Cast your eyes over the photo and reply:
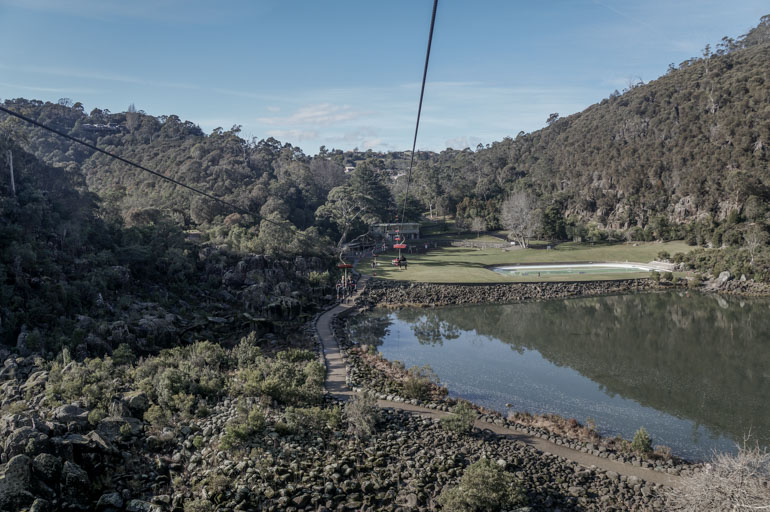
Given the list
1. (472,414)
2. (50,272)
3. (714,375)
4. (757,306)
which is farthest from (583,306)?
(50,272)

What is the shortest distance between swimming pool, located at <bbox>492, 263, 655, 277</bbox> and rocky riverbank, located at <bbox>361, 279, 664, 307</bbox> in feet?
14.2

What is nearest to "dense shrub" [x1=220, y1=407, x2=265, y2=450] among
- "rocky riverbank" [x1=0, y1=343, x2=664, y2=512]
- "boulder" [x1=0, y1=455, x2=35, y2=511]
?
"rocky riverbank" [x1=0, y1=343, x2=664, y2=512]

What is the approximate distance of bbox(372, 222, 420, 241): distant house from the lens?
202 ft

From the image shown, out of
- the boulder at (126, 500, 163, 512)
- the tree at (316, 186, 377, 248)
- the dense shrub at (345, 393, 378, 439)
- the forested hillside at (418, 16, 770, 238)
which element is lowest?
the boulder at (126, 500, 163, 512)

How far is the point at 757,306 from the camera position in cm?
3281

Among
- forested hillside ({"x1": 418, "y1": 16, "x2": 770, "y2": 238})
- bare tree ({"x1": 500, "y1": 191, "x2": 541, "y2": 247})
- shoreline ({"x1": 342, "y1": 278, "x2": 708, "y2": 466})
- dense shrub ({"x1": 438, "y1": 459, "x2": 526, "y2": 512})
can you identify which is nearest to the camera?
dense shrub ({"x1": 438, "y1": 459, "x2": 526, "y2": 512})

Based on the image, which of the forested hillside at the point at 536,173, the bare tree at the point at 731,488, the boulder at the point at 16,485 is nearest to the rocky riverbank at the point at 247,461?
the boulder at the point at 16,485

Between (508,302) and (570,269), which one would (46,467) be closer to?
(508,302)

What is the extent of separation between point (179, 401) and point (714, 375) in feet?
68.0

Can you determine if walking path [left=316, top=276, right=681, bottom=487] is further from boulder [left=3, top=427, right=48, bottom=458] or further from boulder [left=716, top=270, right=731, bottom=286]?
boulder [left=716, top=270, right=731, bottom=286]

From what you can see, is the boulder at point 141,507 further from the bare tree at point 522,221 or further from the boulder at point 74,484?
the bare tree at point 522,221

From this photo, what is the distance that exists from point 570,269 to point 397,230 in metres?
22.8

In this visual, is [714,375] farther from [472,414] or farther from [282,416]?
[282,416]

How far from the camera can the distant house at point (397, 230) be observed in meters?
61.7
